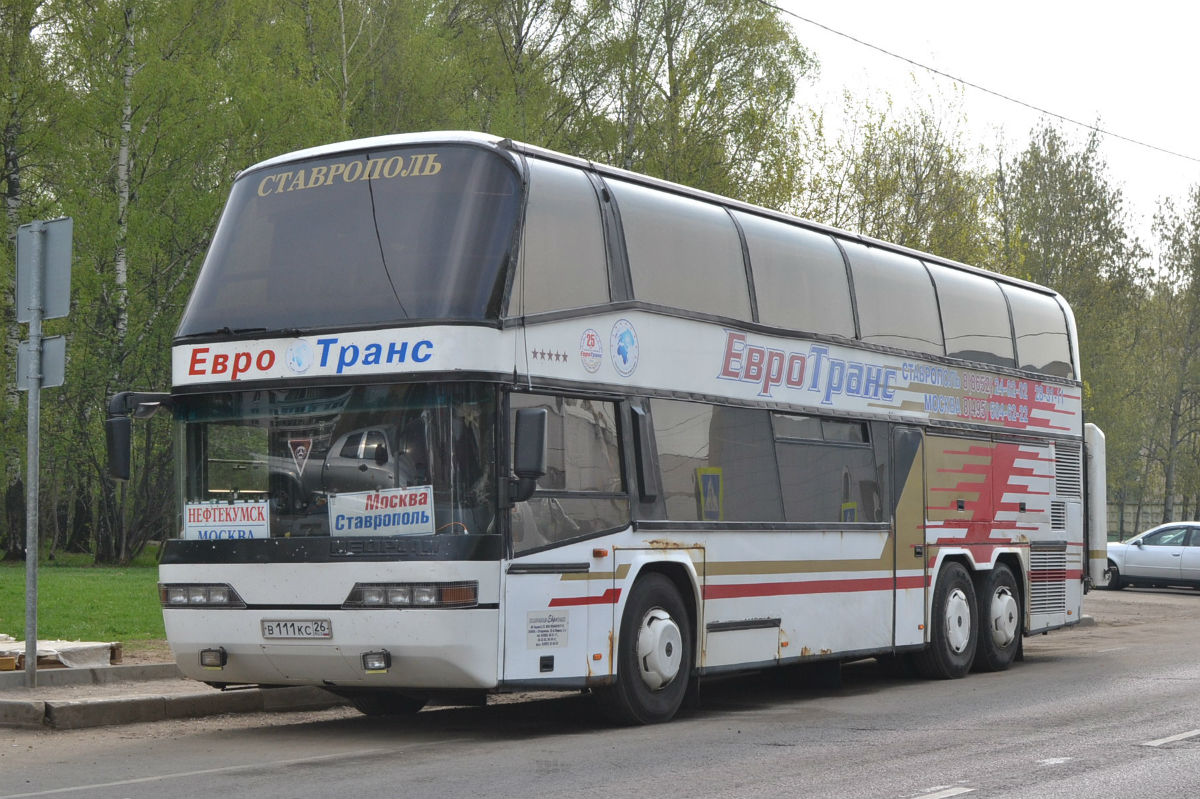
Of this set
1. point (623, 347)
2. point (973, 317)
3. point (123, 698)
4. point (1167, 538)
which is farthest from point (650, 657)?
point (1167, 538)

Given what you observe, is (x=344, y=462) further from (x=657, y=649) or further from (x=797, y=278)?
(x=797, y=278)

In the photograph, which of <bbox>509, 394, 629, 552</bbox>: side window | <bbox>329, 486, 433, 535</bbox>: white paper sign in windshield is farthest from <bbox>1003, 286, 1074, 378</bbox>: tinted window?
<bbox>329, 486, 433, 535</bbox>: white paper sign in windshield

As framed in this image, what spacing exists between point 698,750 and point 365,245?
13.0 feet

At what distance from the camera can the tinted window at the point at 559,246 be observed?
A: 10492mm

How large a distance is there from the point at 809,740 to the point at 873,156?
1178 inches

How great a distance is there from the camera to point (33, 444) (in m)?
12.0

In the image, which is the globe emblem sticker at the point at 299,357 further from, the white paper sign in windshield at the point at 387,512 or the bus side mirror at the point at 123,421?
the bus side mirror at the point at 123,421

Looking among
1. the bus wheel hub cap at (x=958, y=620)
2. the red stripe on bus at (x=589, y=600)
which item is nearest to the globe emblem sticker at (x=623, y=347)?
the red stripe on bus at (x=589, y=600)

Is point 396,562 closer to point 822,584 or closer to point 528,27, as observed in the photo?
point 822,584

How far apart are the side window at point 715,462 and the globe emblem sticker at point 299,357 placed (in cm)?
268

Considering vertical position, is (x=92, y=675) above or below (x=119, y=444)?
below

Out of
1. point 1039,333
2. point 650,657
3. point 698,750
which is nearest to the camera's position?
point 698,750

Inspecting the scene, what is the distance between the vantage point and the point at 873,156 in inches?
1519

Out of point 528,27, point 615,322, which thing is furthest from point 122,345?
point 615,322
